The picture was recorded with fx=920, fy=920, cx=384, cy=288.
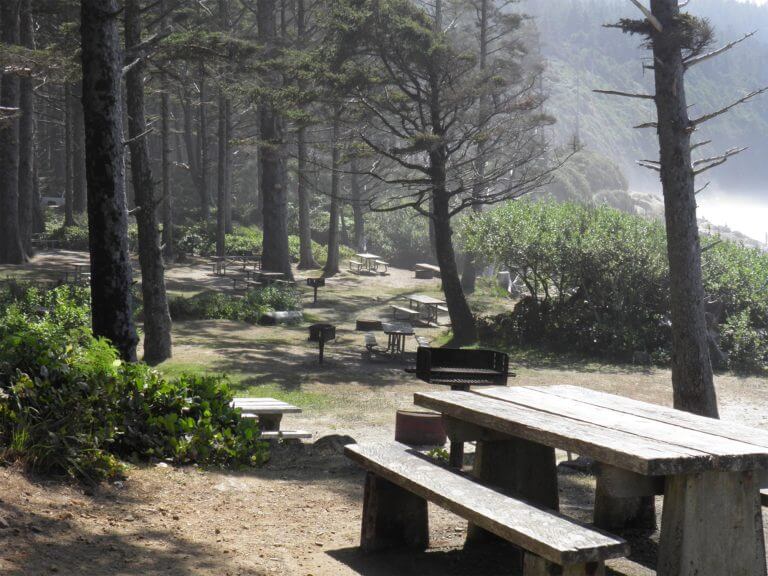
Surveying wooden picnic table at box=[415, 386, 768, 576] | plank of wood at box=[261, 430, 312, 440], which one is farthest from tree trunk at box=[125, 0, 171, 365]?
wooden picnic table at box=[415, 386, 768, 576]

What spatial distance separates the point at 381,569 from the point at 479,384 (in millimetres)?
4060

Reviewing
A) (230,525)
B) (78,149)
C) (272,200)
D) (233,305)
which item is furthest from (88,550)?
(78,149)

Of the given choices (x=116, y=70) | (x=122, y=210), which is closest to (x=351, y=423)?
(x=122, y=210)

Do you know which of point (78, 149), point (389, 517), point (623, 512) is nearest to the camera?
point (389, 517)

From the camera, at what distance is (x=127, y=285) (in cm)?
968

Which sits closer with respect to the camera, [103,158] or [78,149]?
[103,158]

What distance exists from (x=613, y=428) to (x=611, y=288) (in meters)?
16.1

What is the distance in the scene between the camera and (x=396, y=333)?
60.4 ft

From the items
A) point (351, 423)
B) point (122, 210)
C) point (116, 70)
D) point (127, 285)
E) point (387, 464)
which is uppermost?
point (116, 70)

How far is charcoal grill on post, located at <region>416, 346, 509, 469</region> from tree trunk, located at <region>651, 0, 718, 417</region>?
117 inches

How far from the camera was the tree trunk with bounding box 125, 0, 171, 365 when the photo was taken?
1638 centimetres

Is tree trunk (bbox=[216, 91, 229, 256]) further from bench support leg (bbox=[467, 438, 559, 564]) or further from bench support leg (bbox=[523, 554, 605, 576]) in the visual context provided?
bench support leg (bbox=[523, 554, 605, 576])

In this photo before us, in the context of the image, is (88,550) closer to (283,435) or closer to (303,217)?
(283,435)

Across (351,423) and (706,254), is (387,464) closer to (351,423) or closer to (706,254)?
(351,423)
